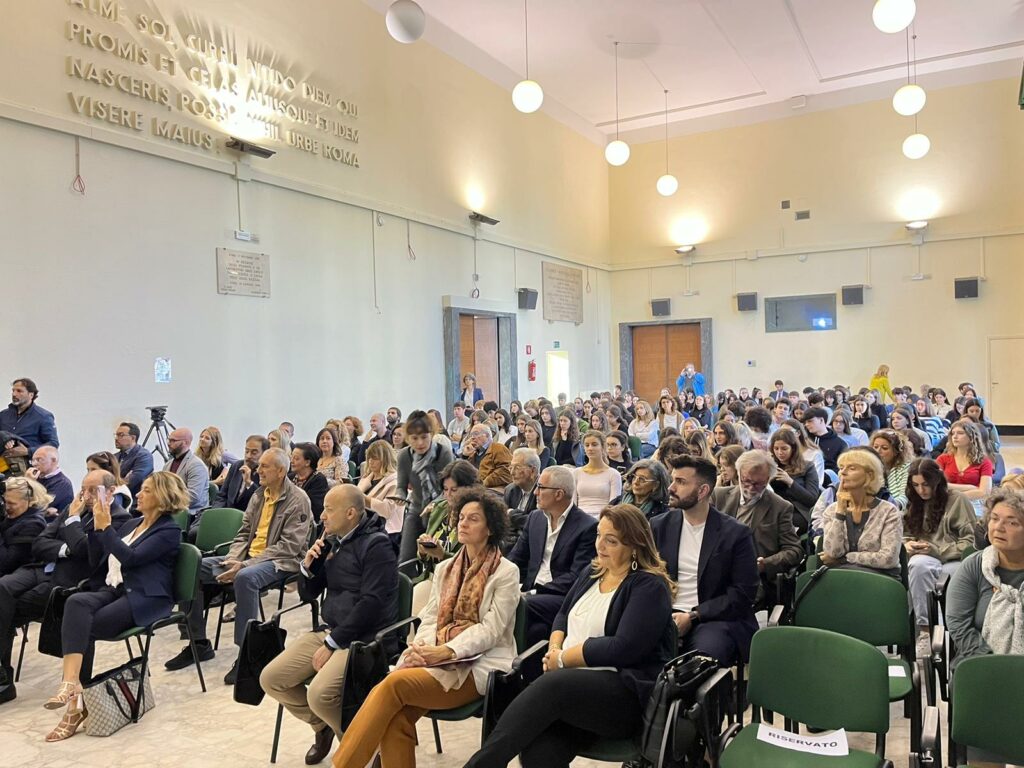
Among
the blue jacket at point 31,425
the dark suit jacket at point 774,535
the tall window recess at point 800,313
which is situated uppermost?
the tall window recess at point 800,313

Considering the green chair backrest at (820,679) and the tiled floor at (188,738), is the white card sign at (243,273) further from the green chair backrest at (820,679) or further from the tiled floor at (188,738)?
the green chair backrest at (820,679)

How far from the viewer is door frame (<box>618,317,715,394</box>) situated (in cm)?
1606

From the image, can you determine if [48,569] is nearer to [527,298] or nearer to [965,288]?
[527,298]

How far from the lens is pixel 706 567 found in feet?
9.95

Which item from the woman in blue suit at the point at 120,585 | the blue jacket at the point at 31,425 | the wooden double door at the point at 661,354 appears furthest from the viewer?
the wooden double door at the point at 661,354

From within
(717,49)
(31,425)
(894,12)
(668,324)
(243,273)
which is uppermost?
(717,49)

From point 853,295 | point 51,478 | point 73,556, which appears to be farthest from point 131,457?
point 853,295

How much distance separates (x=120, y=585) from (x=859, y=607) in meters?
3.43

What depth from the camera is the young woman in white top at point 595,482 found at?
4.87 m

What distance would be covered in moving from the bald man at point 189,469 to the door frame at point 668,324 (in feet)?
39.7

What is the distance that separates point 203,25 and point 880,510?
8.11 metres

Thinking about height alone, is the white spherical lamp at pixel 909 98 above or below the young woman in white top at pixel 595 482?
above

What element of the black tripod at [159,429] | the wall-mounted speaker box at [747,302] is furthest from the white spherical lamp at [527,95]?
the wall-mounted speaker box at [747,302]

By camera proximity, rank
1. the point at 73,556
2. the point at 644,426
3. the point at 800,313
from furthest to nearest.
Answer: the point at 800,313 < the point at 644,426 < the point at 73,556
